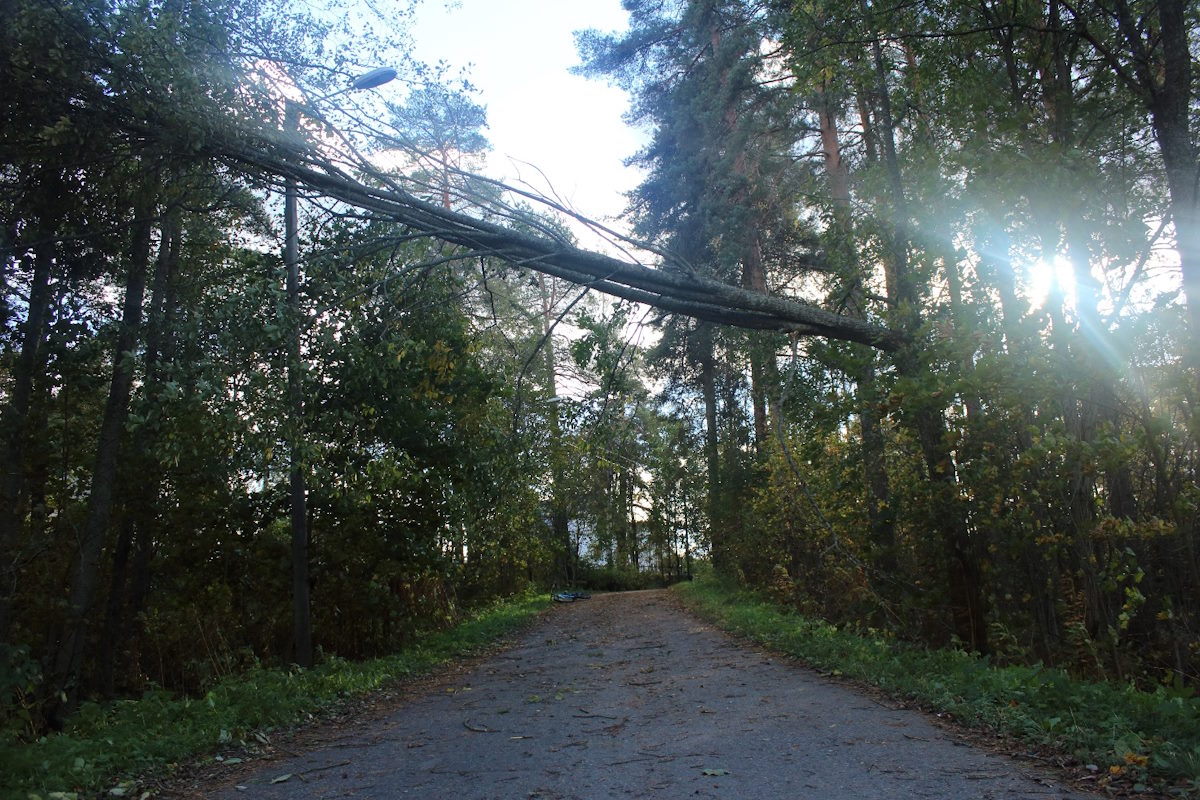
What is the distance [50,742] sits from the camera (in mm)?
5594

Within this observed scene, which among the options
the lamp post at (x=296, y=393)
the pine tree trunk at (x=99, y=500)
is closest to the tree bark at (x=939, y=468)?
the lamp post at (x=296, y=393)

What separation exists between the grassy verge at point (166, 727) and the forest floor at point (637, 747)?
15.4 inches

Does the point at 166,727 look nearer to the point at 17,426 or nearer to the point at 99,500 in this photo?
the point at 99,500

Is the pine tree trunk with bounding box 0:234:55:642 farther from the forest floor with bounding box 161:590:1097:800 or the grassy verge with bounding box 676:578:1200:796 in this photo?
the grassy verge with bounding box 676:578:1200:796

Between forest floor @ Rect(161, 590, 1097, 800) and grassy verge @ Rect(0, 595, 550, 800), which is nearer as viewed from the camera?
forest floor @ Rect(161, 590, 1097, 800)

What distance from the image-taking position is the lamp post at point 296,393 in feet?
22.3

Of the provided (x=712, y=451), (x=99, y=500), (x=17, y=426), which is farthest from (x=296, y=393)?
(x=712, y=451)

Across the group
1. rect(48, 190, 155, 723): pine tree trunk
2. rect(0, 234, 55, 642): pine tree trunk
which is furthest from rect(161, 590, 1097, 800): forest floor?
rect(0, 234, 55, 642): pine tree trunk

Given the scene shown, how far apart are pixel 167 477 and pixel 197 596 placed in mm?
1857

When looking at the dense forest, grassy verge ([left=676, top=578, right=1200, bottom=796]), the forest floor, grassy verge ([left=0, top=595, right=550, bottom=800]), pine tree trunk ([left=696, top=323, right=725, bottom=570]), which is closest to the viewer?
grassy verge ([left=676, top=578, right=1200, bottom=796])

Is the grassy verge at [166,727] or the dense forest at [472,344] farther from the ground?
the dense forest at [472,344]

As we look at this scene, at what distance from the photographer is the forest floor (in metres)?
4.52

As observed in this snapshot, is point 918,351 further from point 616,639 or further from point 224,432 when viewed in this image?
point 616,639

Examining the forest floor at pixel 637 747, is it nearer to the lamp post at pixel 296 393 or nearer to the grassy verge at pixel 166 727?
the grassy verge at pixel 166 727
